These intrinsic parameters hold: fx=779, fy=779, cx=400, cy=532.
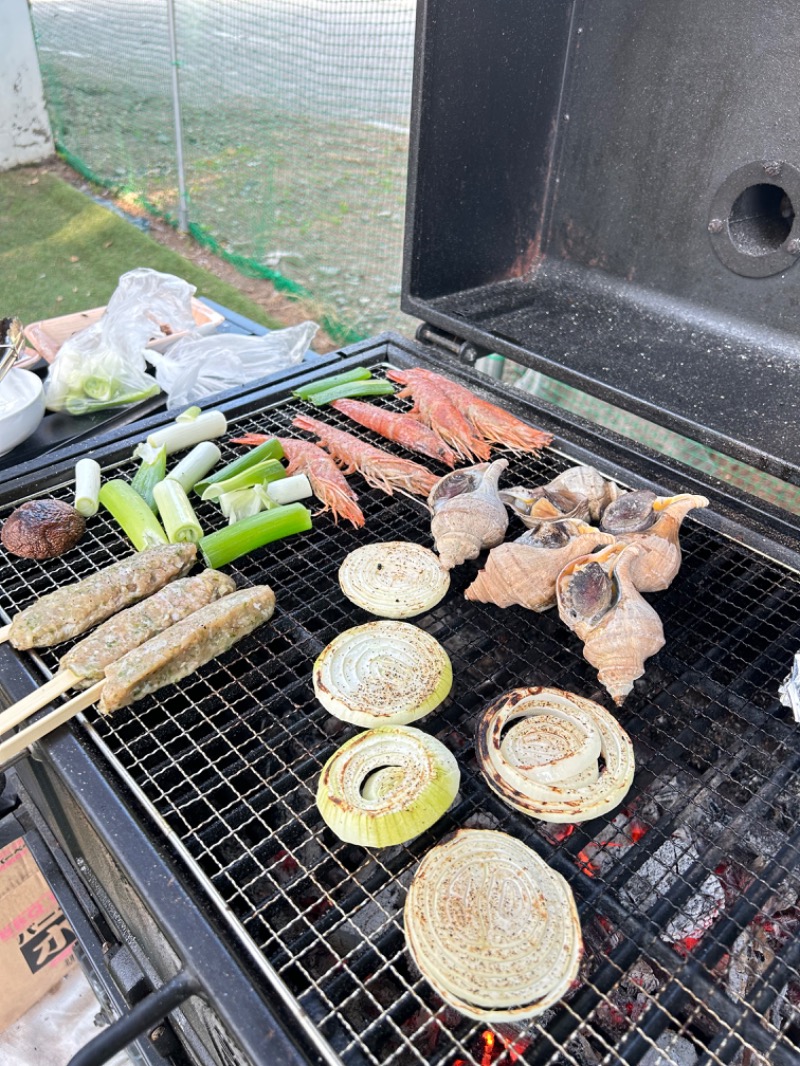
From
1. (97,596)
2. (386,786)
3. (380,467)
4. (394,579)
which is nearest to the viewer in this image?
A: (386,786)

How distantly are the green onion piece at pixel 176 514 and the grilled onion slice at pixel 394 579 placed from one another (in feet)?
2.16

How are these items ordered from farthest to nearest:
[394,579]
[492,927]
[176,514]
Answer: [176,514], [394,579], [492,927]

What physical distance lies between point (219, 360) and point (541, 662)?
3.11 m

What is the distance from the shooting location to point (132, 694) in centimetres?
248

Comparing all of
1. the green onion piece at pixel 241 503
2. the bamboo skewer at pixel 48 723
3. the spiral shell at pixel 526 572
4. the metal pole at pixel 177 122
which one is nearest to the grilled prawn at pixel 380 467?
the green onion piece at pixel 241 503

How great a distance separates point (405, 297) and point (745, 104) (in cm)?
177

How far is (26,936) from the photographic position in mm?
3461

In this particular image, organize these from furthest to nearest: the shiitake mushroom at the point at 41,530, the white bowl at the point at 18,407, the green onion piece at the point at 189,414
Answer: the white bowl at the point at 18,407, the green onion piece at the point at 189,414, the shiitake mushroom at the point at 41,530

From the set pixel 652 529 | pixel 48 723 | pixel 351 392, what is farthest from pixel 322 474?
pixel 48 723

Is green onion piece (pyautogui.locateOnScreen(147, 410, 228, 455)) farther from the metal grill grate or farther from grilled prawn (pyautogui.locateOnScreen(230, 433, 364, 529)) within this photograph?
the metal grill grate

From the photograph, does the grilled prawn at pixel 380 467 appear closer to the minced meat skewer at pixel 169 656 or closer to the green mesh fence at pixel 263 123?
the minced meat skewer at pixel 169 656

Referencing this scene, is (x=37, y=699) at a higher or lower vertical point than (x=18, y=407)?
higher

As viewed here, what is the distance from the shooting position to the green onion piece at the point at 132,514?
3119 millimetres

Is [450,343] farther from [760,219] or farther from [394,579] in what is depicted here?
[394,579]
